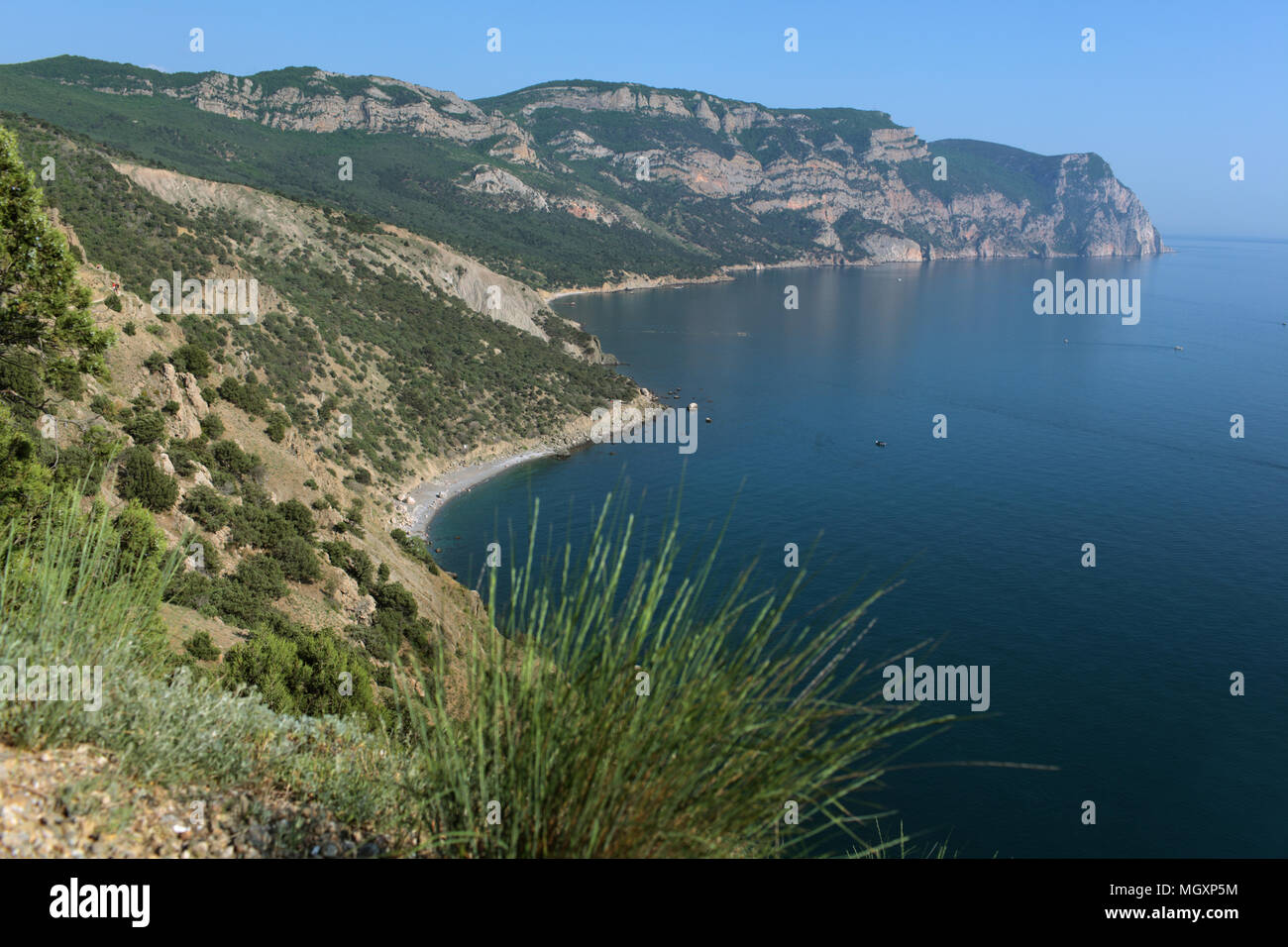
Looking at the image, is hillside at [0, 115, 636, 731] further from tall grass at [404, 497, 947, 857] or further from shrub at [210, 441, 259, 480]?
tall grass at [404, 497, 947, 857]

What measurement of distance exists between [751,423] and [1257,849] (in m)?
49.8

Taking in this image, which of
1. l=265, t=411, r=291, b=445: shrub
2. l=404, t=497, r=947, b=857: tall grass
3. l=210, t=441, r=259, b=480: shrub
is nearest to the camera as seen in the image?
l=404, t=497, r=947, b=857: tall grass

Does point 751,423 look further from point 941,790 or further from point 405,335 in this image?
point 941,790

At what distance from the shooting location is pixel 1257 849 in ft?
80.1

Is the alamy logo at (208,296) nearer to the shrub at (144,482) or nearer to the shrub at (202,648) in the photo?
the shrub at (144,482)

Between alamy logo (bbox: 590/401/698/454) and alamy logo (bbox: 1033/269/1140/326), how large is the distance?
9418 centimetres

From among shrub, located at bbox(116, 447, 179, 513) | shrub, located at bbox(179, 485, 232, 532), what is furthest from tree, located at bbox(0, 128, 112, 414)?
shrub, located at bbox(179, 485, 232, 532)

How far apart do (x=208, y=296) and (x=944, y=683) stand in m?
42.4

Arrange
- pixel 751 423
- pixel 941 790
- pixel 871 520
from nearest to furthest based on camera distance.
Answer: pixel 941 790 < pixel 871 520 < pixel 751 423

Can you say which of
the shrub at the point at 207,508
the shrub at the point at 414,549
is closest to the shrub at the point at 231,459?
the shrub at the point at 207,508

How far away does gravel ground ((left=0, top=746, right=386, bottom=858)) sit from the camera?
401 cm

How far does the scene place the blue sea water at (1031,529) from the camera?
88.2ft

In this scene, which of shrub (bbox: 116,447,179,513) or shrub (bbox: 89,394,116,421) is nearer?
shrub (bbox: 116,447,179,513)

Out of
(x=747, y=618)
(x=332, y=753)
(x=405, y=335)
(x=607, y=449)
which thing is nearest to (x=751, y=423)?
(x=607, y=449)
